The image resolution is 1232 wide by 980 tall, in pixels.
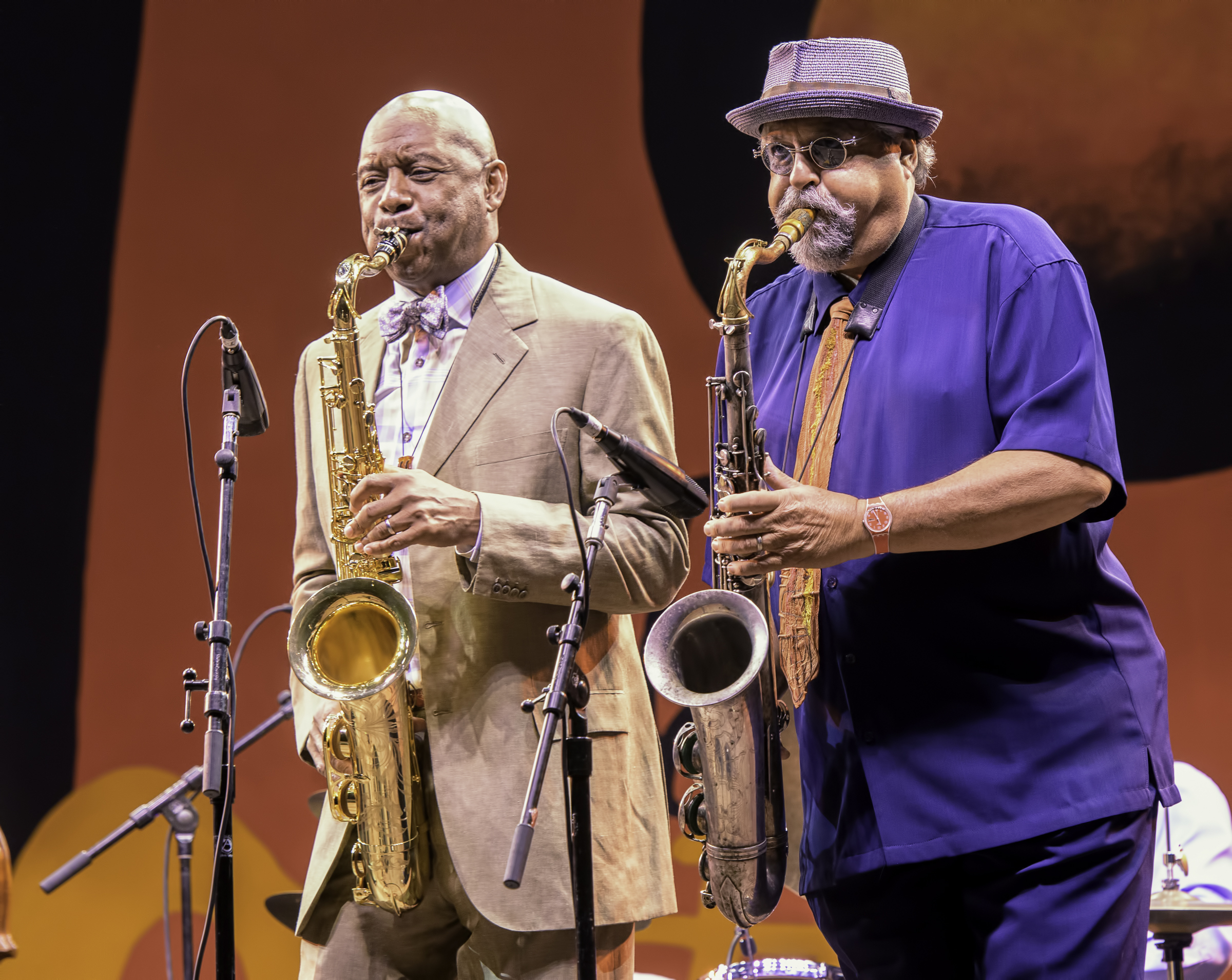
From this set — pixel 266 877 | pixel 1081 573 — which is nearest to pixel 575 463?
pixel 1081 573

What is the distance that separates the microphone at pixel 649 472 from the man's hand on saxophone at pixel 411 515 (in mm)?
324

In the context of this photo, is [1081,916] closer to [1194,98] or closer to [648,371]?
[648,371]

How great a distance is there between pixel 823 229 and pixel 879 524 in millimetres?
622

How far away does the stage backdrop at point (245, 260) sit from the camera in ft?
14.7

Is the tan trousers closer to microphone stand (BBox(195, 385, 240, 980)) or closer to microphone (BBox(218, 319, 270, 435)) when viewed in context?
microphone stand (BBox(195, 385, 240, 980))

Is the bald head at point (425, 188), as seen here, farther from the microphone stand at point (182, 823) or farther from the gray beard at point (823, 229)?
the microphone stand at point (182, 823)

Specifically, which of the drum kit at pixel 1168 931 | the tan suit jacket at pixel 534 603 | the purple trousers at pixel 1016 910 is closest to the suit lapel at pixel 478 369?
the tan suit jacket at pixel 534 603

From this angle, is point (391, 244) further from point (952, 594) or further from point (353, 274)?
point (952, 594)

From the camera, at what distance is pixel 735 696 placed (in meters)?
2.17

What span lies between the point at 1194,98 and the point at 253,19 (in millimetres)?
3318

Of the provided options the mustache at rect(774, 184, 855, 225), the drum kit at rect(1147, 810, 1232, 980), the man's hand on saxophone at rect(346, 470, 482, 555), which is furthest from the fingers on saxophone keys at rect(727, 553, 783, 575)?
the drum kit at rect(1147, 810, 1232, 980)

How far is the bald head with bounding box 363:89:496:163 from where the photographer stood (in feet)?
8.96

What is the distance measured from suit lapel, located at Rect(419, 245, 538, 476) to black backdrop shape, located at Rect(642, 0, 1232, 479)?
5.87 ft

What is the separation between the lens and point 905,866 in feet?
6.83
